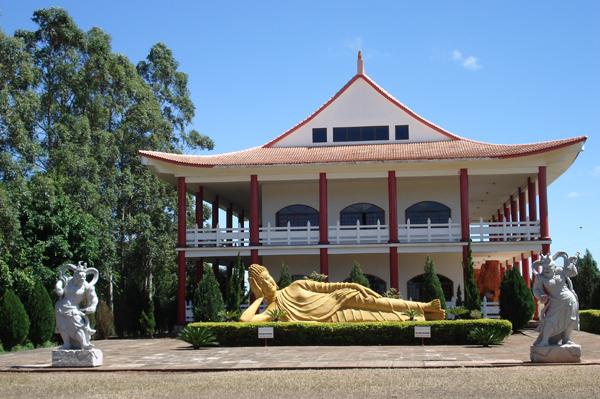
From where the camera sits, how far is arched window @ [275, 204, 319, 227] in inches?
1393

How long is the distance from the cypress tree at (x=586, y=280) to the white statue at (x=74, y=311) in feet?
85.0

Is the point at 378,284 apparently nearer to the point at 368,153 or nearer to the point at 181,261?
the point at 368,153

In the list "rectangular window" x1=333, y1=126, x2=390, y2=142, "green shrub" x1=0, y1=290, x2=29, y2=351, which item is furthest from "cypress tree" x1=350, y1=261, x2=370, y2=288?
"green shrub" x1=0, y1=290, x2=29, y2=351

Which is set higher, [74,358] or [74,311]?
[74,311]

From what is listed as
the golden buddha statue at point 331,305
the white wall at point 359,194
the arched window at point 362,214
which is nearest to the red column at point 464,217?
the white wall at point 359,194

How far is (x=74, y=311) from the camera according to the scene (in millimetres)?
17141

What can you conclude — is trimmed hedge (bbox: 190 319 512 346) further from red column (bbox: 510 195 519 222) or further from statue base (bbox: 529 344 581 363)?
red column (bbox: 510 195 519 222)

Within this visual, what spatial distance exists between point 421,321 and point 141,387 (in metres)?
11.7

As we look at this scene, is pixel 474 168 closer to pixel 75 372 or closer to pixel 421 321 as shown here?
pixel 421 321

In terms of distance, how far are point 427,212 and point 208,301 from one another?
1109cm

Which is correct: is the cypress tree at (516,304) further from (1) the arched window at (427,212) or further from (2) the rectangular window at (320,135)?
(2) the rectangular window at (320,135)

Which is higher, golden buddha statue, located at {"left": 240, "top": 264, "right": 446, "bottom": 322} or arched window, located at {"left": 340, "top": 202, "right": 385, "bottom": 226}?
arched window, located at {"left": 340, "top": 202, "right": 385, "bottom": 226}

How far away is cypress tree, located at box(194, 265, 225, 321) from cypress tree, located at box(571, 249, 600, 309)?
17.7 metres

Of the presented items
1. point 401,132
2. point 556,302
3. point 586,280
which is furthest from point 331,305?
point 586,280
